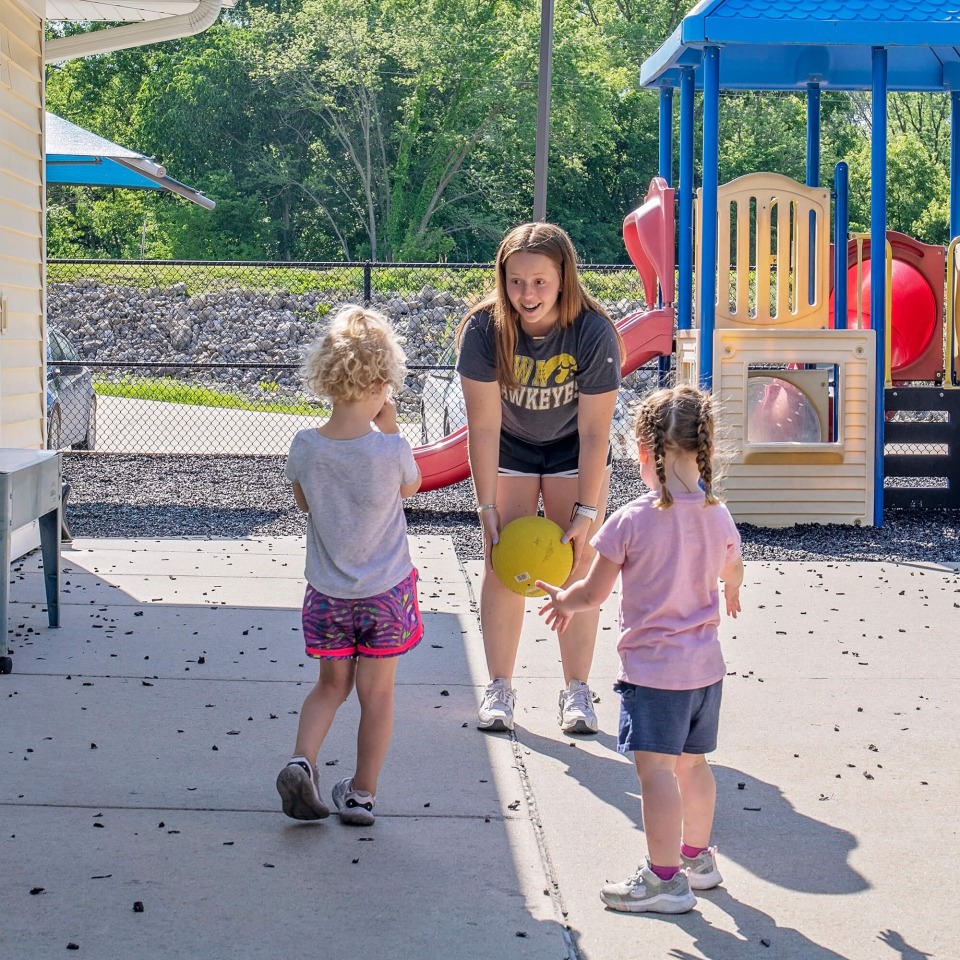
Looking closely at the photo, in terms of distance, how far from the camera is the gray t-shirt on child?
3.71 metres

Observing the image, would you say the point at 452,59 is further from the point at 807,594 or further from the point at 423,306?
the point at 807,594

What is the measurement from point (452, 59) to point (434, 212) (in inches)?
209

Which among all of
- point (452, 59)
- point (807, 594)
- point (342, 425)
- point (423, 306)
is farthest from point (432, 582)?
point (452, 59)

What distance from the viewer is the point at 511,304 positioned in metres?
4.40

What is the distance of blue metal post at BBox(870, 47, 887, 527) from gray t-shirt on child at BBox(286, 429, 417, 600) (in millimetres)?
6808

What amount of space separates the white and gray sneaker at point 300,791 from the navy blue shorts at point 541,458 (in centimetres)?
142

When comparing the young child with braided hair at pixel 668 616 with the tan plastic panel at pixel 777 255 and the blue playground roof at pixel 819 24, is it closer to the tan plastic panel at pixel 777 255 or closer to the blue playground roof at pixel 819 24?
the blue playground roof at pixel 819 24

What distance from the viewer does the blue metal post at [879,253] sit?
9.74m

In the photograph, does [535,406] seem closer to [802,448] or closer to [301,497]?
[301,497]

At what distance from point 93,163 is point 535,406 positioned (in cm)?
893

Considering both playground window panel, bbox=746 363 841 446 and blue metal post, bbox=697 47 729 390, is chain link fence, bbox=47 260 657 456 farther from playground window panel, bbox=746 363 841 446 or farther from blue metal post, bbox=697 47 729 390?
blue metal post, bbox=697 47 729 390

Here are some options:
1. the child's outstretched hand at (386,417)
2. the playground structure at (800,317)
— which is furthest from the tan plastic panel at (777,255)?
the child's outstretched hand at (386,417)

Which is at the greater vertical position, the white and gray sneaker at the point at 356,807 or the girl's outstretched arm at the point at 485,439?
the girl's outstretched arm at the point at 485,439

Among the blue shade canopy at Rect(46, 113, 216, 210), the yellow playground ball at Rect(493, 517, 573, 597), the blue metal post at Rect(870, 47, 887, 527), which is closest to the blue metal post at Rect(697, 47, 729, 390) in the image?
the blue metal post at Rect(870, 47, 887, 527)
